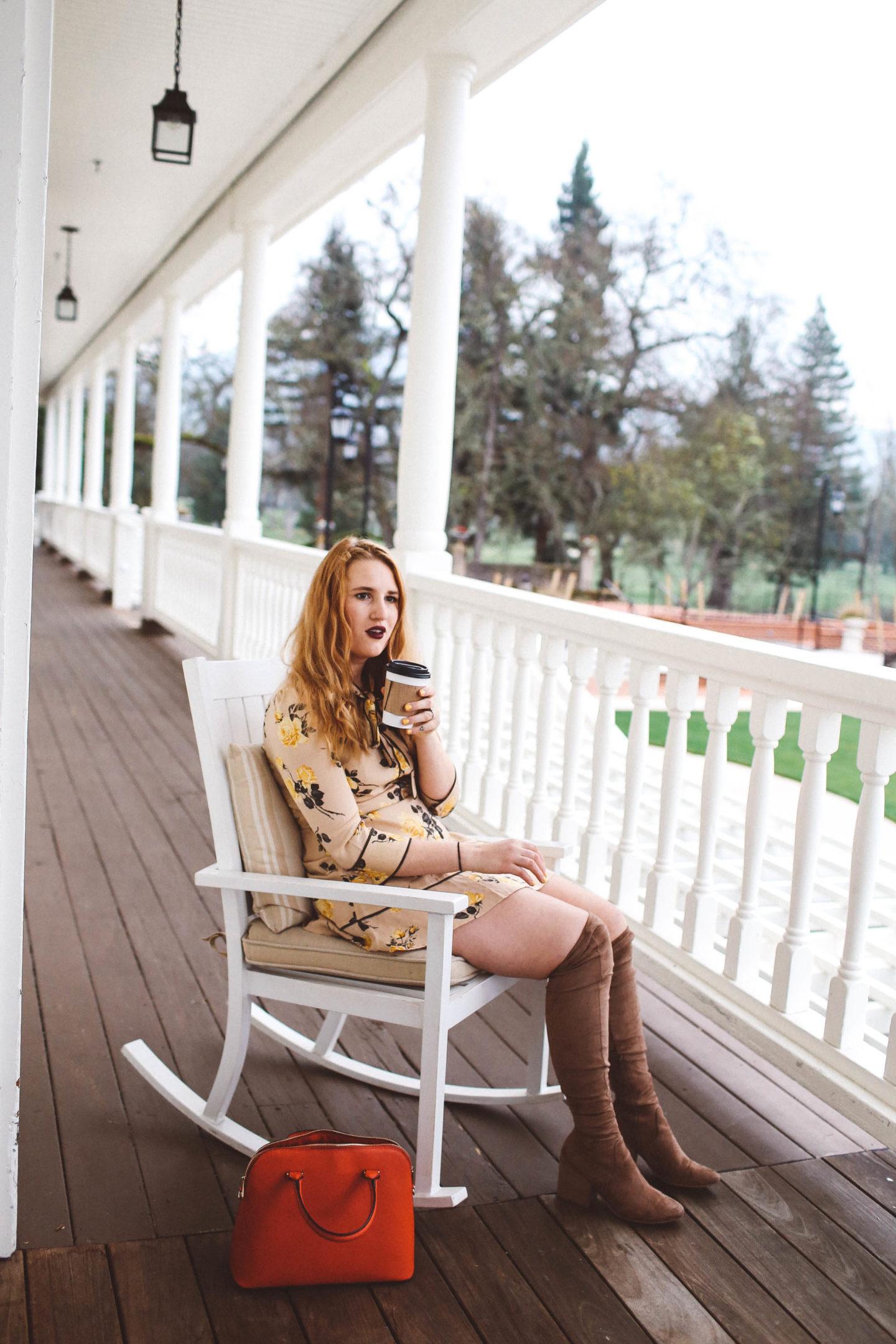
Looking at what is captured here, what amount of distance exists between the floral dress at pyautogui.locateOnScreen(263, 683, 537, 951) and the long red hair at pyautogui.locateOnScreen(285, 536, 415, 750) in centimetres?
3

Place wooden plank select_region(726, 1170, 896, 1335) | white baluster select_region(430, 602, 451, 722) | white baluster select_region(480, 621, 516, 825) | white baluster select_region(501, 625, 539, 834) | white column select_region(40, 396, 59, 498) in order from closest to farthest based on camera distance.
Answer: wooden plank select_region(726, 1170, 896, 1335) → white baluster select_region(501, 625, 539, 834) → white baluster select_region(480, 621, 516, 825) → white baluster select_region(430, 602, 451, 722) → white column select_region(40, 396, 59, 498)

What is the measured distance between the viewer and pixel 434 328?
4.66 meters

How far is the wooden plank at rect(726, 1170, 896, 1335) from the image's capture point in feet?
6.30

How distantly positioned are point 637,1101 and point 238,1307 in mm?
778

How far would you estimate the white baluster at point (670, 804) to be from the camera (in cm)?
283

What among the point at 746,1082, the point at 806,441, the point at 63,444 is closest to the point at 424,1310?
the point at 746,1082

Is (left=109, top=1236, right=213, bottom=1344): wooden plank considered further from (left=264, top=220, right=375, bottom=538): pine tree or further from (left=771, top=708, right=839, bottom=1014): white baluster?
(left=264, top=220, right=375, bottom=538): pine tree

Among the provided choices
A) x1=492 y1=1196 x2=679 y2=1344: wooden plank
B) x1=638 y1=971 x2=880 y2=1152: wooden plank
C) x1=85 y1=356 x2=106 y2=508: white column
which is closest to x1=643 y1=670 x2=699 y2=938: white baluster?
x1=638 y1=971 x2=880 y2=1152: wooden plank

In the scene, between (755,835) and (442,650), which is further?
(442,650)

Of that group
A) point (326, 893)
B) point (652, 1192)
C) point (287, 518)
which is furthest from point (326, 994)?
point (287, 518)

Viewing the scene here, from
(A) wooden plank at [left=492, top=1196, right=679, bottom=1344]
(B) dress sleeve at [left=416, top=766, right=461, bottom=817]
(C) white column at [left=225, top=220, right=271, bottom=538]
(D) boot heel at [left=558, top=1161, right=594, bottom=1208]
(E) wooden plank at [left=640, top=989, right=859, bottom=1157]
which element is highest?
(C) white column at [left=225, top=220, right=271, bottom=538]

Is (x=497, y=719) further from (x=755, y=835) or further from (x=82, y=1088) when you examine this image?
(x=82, y=1088)

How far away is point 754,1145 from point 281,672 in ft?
4.57

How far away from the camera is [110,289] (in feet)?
42.3
